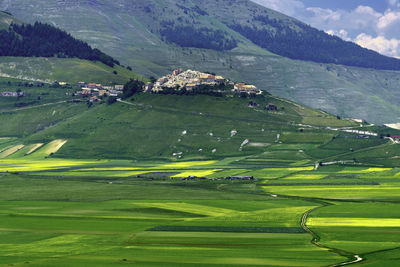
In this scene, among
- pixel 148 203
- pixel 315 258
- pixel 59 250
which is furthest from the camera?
pixel 148 203

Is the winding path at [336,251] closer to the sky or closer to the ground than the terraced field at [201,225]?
closer to the sky

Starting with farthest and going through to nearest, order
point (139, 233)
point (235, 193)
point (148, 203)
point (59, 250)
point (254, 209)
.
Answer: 1. point (235, 193)
2. point (148, 203)
3. point (254, 209)
4. point (139, 233)
5. point (59, 250)

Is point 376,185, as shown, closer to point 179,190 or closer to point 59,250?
point 179,190

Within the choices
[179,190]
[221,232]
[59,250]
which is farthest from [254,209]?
[59,250]

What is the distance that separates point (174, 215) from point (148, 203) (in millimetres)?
19478

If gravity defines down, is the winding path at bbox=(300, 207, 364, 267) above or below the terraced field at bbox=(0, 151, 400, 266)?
above

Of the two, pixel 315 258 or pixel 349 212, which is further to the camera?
pixel 349 212

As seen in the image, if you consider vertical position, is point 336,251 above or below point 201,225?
above

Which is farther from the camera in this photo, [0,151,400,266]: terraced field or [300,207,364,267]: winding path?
[0,151,400,266]: terraced field

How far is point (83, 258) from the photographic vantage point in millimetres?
92562

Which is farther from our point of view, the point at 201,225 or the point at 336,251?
the point at 201,225

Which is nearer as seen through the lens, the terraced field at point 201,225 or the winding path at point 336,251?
the winding path at point 336,251

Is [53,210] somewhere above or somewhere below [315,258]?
below

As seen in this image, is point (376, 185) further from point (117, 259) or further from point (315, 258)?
point (117, 259)
